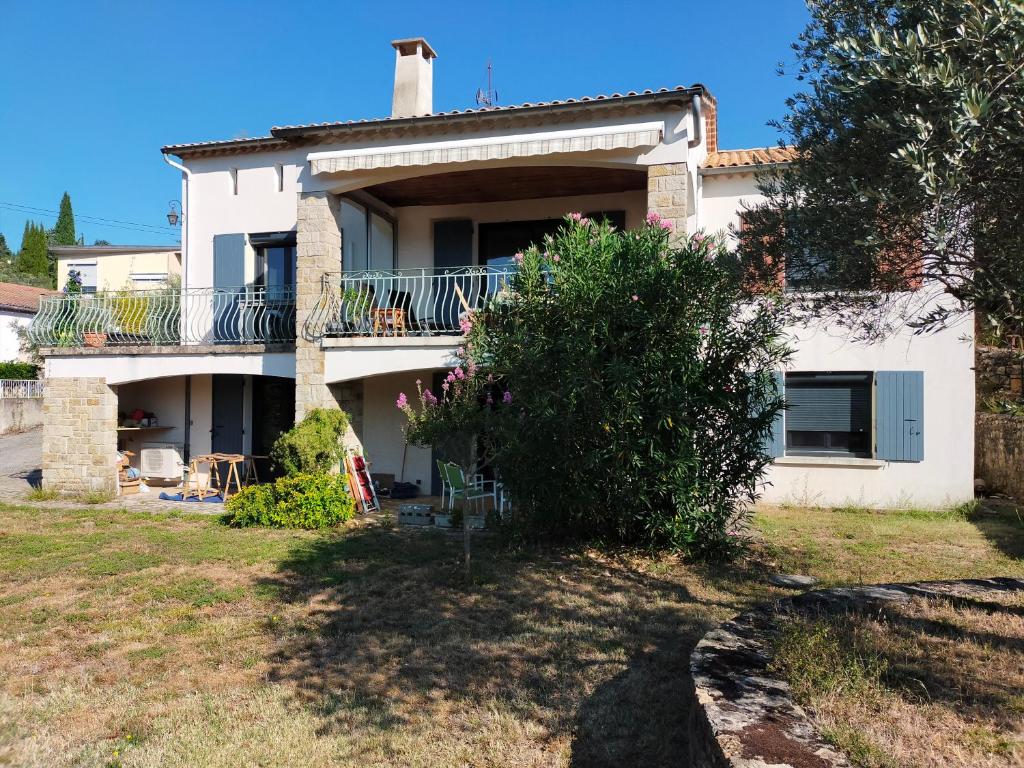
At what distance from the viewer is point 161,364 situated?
457 inches

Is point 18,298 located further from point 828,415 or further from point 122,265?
point 828,415

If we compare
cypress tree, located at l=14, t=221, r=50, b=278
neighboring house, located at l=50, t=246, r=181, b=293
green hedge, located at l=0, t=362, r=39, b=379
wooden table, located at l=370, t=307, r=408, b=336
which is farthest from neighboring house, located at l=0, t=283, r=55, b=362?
wooden table, located at l=370, t=307, r=408, b=336

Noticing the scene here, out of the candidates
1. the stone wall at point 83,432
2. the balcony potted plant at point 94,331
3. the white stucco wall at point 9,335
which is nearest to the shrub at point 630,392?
the stone wall at point 83,432

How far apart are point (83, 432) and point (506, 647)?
1015cm

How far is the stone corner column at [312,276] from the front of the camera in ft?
34.1

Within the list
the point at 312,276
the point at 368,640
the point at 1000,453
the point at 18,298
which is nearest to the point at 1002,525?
the point at 1000,453

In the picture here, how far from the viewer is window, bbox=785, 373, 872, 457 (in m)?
11.0

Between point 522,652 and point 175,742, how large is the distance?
2096 millimetres

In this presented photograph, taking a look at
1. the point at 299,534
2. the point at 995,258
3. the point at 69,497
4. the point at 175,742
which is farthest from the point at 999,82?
the point at 69,497

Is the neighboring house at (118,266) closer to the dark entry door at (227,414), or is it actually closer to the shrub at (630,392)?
the dark entry door at (227,414)

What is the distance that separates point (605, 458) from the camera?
6910 millimetres

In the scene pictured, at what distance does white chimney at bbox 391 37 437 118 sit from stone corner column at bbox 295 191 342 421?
2.92m

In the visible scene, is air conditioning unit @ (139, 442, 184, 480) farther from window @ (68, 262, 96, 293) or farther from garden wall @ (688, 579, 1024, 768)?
window @ (68, 262, 96, 293)

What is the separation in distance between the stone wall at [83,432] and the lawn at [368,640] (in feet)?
9.70
